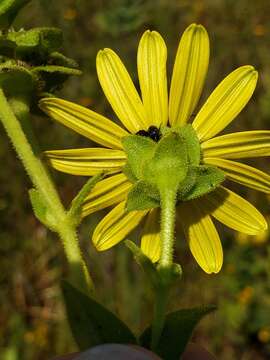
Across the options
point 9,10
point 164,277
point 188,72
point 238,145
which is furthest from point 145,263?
point 9,10

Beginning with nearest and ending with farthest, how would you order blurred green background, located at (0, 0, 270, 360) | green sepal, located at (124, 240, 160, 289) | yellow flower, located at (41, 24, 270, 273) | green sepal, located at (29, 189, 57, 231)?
green sepal, located at (124, 240, 160, 289) → green sepal, located at (29, 189, 57, 231) → yellow flower, located at (41, 24, 270, 273) → blurred green background, located at (0, 0, 270, 360)

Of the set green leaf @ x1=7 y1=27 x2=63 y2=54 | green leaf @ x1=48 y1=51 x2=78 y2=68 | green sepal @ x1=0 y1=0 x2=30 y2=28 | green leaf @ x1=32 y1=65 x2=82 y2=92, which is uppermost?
green sepal @ x1=0 y1=0 x2=30 y2=28

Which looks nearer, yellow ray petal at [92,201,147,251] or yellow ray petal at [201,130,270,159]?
yellow ray petal at [201,130,270,159]

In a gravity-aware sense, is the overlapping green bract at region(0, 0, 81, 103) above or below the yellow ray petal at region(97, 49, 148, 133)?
above

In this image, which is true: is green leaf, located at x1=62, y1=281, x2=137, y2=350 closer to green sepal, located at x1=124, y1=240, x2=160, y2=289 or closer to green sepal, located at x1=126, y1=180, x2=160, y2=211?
green sepal, located at x1=124, y1=240, x2=160, y2=289

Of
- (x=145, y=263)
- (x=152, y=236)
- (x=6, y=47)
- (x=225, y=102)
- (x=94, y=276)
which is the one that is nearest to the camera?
(x=145, y=263)

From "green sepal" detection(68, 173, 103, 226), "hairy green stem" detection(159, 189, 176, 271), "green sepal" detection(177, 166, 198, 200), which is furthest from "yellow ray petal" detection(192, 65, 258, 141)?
"green sepal" detection(68, 173, 103, 226)

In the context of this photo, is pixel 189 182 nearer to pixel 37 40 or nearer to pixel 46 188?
pixel 46 188

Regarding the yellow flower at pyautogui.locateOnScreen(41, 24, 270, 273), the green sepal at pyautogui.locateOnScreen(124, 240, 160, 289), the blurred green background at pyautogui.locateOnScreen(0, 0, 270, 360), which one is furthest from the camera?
the blurred green background at pyautogui.locateOnScreen(0, 0, 270, 360)
